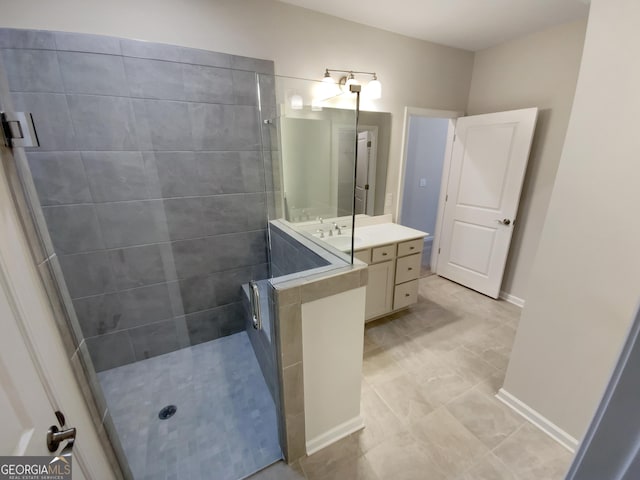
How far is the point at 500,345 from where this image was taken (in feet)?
7.45

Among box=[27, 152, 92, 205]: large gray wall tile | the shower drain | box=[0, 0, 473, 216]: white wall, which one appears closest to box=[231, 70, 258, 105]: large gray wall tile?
box=[0, 0, 473, 216]: white wall

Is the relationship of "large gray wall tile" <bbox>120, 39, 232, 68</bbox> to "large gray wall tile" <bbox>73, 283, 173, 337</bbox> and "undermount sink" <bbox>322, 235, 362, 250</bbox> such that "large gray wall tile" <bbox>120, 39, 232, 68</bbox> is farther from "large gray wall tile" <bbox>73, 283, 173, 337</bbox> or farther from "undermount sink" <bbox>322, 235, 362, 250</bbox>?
"large gray wall tile" <bbox>73, 283, 173, 337</bbox>

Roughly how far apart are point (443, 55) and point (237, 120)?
2.36 m

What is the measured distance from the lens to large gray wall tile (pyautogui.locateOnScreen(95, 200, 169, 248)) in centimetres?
180

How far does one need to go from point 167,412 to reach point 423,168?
4221 millimetres

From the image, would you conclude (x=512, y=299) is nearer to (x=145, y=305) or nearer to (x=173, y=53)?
(x=145, y=305)

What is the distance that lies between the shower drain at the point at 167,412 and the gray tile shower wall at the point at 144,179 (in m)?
0.57

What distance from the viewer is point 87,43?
1554mm

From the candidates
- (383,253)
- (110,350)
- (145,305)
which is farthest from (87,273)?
(383,253)

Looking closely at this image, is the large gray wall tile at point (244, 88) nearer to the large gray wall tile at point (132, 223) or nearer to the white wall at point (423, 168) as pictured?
the large gray wall tile at point (132, 223)

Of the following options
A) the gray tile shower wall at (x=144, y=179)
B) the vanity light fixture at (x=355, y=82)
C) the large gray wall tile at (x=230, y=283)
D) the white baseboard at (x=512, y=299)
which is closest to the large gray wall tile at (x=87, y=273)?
the gray tile shower wall at (x=144, y=179)

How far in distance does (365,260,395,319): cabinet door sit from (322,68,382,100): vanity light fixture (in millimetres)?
1566

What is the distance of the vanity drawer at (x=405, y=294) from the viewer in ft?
8.34

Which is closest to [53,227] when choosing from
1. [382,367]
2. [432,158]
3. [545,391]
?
[382,367]
